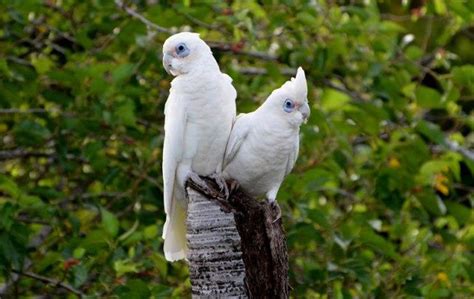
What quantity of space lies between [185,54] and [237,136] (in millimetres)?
431

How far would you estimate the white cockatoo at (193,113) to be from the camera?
471cm

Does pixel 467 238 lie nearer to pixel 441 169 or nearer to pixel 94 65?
pixel 441 169

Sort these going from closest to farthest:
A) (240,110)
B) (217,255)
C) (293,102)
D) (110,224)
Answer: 1. (217,255)
2. (293,102)
3. (110,224)
4. (240,110)

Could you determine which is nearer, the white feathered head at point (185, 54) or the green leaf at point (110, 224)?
the white feathered head at point (185, 54)

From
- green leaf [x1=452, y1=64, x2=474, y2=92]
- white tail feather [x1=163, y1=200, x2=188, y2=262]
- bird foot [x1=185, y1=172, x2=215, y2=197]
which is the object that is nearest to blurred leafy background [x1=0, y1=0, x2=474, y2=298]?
green leaf [x1=452, y1=64, x2=474, y2=92]

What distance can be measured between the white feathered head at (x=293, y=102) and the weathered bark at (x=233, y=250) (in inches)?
17.3

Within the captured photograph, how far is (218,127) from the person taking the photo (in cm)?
477

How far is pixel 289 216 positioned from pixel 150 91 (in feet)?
4.80

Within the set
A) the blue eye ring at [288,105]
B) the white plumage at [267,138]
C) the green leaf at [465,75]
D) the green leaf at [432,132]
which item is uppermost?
the green leaf at [465,75]

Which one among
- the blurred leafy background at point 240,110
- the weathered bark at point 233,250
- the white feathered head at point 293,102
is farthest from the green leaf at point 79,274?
the white feathered head at point 293,102

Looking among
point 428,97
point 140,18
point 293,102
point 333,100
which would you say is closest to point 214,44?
point 140,18

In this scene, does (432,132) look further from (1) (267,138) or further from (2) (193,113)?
(2) (193,113)

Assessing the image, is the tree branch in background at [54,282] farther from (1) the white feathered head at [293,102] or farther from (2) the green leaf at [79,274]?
(1) the white feathered head at [293,102]

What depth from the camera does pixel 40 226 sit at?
23.8 ft
